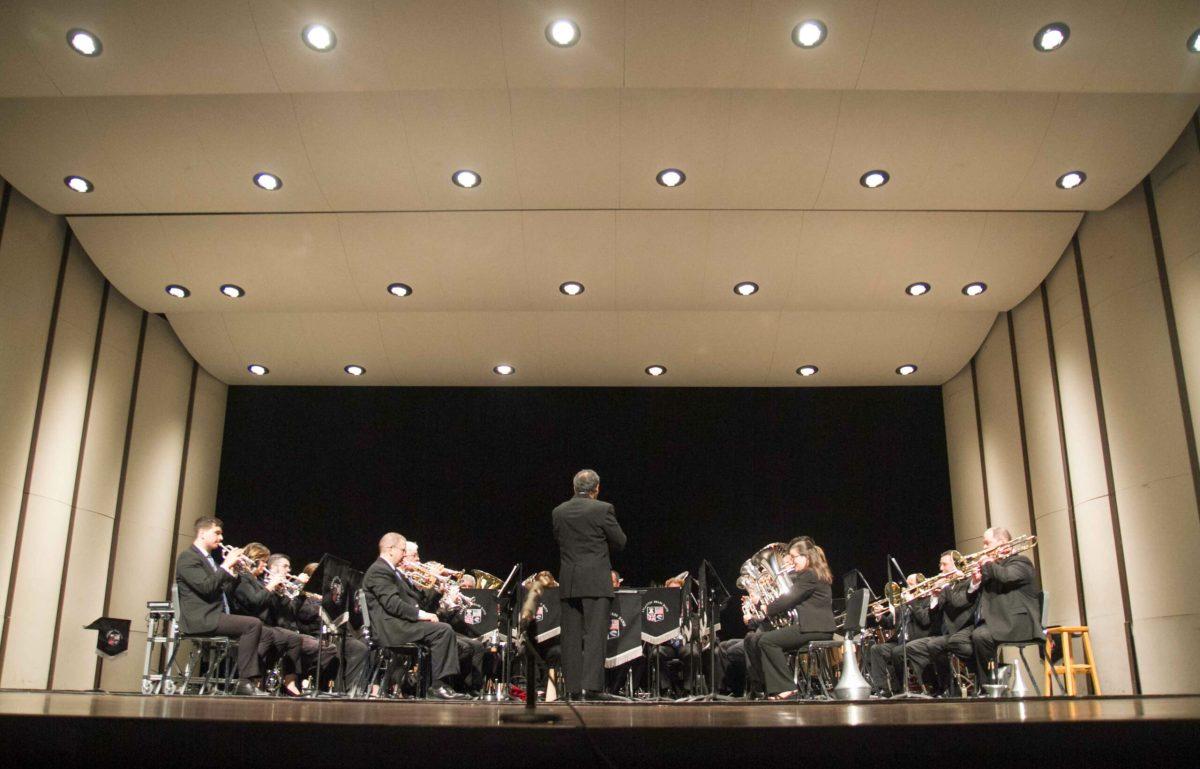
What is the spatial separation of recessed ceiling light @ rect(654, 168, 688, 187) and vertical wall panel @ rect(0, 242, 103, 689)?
201 inches

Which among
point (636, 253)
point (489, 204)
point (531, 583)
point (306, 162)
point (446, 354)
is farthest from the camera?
point (446, 354)

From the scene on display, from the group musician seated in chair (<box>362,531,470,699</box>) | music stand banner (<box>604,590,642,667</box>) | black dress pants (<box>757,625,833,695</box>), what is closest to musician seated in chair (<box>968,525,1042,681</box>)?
black dress pants (<box>757,625,833,695</box>)

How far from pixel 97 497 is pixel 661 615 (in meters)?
5.11

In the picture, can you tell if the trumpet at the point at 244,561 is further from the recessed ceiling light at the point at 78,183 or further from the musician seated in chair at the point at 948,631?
the musician seated in chair at the point at 948,631

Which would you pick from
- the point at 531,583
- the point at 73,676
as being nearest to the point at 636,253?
the point at 531,583

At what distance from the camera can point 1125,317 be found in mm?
7047

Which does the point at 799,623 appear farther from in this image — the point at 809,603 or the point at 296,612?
the point at 296,612

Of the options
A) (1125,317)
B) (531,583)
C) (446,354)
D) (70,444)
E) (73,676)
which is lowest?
(73,676)

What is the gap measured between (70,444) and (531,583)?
13.7 ft

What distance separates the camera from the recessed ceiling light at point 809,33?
18.0ft

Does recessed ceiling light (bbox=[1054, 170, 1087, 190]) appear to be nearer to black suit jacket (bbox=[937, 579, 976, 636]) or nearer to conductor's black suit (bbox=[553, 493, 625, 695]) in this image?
black suit jacket (bbox=[937, 579, 976, 636])

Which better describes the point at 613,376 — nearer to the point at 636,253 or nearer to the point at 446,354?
the point at 446,354

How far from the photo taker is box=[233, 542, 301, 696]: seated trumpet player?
23.4ft

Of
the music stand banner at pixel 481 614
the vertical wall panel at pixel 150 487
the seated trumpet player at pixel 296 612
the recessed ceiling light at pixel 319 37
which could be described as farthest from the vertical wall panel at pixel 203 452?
the recessed ceiling light at pixel 319 37
